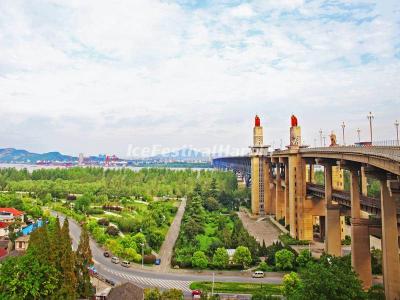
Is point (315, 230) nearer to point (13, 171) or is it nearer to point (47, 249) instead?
point (47, 249)

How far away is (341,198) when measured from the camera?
30.5 m

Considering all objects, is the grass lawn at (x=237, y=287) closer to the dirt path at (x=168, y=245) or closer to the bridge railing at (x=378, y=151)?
the dirt path at (x=168, y=245)

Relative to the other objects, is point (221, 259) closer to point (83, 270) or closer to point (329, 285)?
point (83, 270)

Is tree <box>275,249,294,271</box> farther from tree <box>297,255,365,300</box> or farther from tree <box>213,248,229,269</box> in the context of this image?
tree <box>297,255,365,300</box>

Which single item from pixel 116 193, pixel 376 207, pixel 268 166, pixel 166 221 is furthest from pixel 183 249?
pixel 116 193

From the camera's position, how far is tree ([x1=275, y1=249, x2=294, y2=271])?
27.3 metres

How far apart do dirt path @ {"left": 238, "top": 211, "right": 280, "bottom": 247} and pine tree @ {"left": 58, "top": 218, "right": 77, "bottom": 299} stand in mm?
20932

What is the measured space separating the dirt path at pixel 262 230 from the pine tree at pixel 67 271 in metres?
20.9

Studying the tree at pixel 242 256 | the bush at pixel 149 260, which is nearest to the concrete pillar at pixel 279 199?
the tree at pixel 242 256

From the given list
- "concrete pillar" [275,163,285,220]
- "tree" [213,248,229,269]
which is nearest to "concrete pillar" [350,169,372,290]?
"tree" [213,248,229,269]

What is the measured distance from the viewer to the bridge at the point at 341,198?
63.3 feet

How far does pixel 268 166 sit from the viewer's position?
2089 inches

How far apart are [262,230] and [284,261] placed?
14.7m

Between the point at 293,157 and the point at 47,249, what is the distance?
26778 mm
